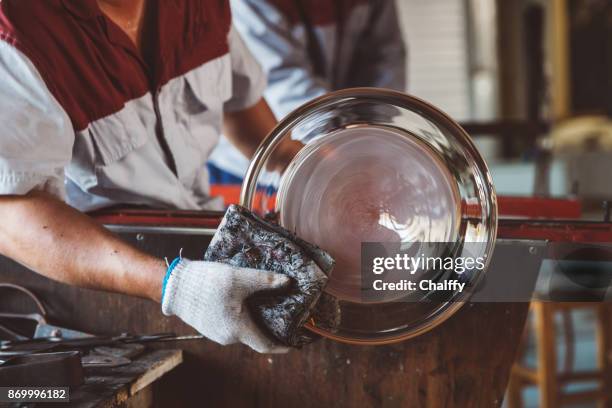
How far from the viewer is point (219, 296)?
746 millimetres

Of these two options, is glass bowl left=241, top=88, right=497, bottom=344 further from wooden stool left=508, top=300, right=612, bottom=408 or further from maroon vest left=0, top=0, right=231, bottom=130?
wooden stool left=508, top=300, right=612, bottom=408

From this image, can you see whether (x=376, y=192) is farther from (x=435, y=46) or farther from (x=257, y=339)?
(x=435, y=46)

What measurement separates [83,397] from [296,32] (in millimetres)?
1481

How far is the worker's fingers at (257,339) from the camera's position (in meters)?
0.76

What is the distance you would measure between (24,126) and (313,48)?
1.37 m

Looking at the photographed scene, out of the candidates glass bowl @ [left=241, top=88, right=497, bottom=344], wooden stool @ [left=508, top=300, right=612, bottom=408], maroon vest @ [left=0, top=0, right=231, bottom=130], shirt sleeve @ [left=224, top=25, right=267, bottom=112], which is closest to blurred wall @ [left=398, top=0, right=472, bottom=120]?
wooden stool @ [left=508, top=300, right=612, bottom=408]

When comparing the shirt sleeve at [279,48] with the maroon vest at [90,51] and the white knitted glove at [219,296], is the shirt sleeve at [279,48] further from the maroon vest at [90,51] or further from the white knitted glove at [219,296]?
the white knitted glove at [219,296]

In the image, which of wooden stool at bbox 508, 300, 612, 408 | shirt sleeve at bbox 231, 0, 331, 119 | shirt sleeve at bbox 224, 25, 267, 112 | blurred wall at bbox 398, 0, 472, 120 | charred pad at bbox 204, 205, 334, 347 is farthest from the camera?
blurred wall at bbox 398, 0, 472, 120

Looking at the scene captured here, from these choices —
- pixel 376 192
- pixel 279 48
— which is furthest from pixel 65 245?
pixel 279 48

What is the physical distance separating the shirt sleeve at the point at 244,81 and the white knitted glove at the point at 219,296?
0.68 m

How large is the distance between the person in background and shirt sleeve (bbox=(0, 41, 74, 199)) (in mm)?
976

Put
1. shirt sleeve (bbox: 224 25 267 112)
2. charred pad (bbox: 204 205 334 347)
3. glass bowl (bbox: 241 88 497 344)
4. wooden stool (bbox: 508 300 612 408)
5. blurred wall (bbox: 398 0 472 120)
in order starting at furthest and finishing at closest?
1. blurred wall (bbox: 398 0 472 120)
2. wooden stool (bbox: 508 300 612 408)
3. shirt sleeve (bbox: 224 25 267 112)
4. glass bowl (bbox: 241 88 497 344)
5. charred pad (bbox: 204 205 334 347)

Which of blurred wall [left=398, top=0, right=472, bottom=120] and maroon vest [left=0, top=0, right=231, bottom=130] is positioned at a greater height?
blurred wall [left=398, top=0, right=472, bottom=120]

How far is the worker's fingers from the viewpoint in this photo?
29.9 inches
